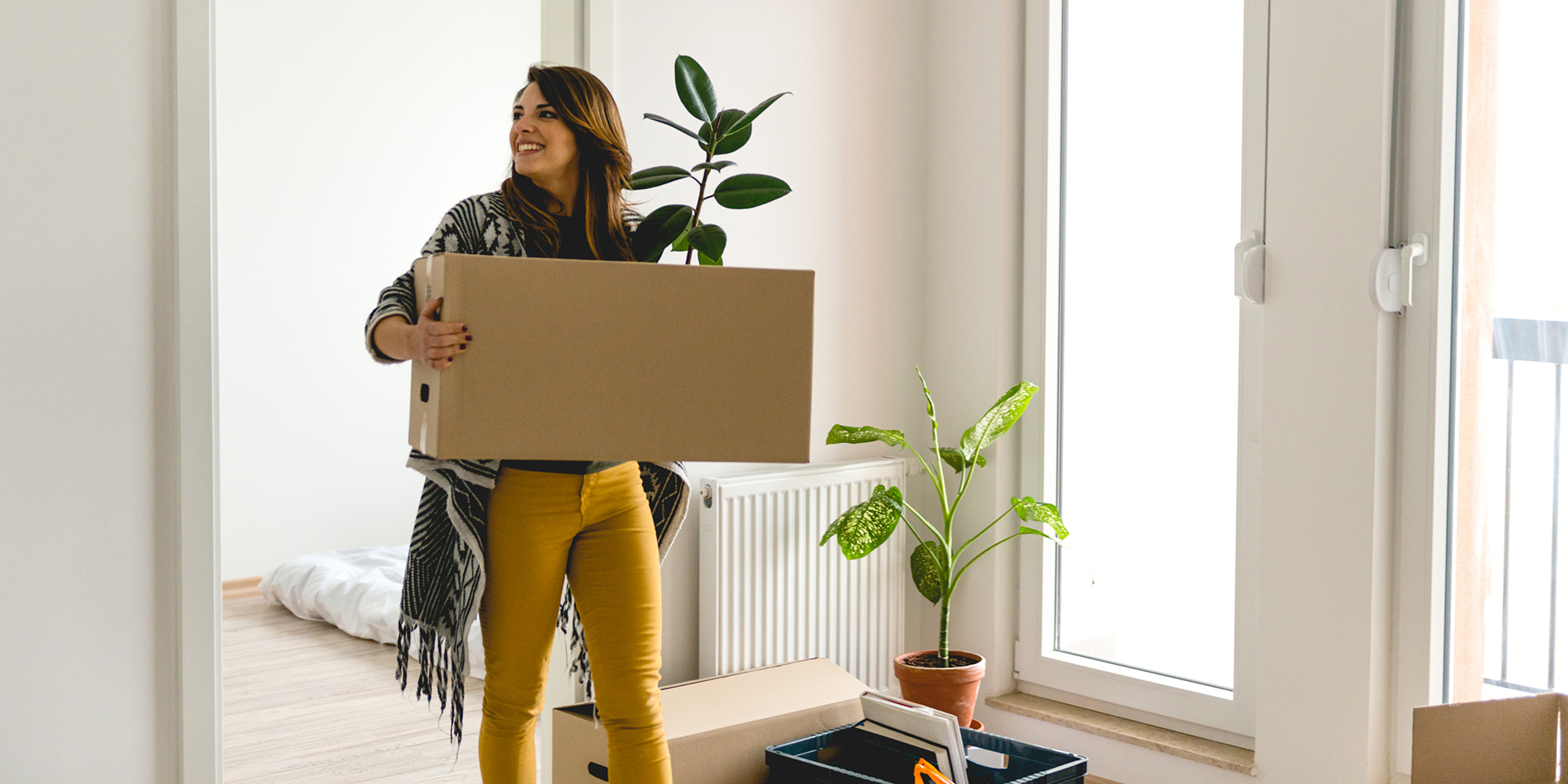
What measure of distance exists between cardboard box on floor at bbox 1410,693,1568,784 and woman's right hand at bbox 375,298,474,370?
1.20 metres

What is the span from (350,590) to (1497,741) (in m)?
3.25

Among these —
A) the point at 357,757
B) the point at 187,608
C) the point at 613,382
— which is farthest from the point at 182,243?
the point at 357,757

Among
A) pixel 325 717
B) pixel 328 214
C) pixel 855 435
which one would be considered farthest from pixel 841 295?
pixel 328 214

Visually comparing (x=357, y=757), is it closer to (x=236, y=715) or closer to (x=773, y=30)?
(x=236, y=715)

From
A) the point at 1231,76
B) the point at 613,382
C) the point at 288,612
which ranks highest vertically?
the point at 1231,76

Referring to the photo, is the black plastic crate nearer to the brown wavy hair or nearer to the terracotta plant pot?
the terracotta plant pot

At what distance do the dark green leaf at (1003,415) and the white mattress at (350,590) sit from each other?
1588mm

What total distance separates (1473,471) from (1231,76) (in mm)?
938

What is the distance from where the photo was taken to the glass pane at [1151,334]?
2.39 meters

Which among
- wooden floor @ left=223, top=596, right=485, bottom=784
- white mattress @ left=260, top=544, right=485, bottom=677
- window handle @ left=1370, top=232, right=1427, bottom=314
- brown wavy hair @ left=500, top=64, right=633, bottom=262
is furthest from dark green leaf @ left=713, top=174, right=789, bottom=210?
white mattress @ left=260, top=544, right=485, bottom=677

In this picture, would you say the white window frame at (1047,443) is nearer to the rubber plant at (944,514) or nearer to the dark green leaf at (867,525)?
the rubber plant at (944,514)

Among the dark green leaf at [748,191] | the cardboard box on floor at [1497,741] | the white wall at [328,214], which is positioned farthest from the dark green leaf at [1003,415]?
the white wall at [328,214]

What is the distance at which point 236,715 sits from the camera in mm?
2771

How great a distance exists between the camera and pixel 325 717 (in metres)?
2.76
